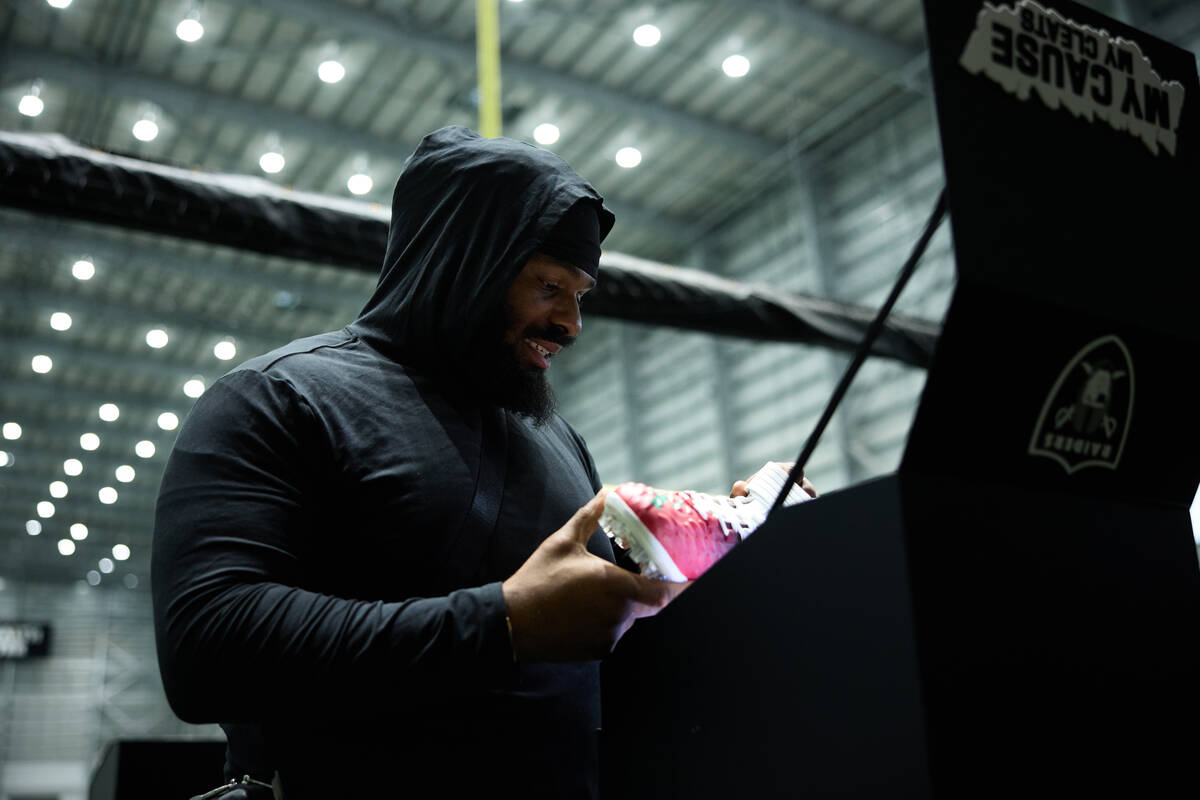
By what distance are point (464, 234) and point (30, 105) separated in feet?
35.9

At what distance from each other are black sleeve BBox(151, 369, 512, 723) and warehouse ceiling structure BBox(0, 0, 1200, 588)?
7.66 meters

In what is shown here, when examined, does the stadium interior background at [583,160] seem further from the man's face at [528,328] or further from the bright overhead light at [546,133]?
the man's face at [528,328]

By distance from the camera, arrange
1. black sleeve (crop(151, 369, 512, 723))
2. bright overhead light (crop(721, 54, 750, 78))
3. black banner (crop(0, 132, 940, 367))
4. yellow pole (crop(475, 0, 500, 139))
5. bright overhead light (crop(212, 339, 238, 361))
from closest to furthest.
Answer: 1. black sleeve (crop(151, 369, 512, 723))
2. black banner (crop(0, 132, 940, 367))
3. yellow pole (crop(475, 0, 500, 139))
4. bright overhead light (crop(721, 54, 750, 78))
5. bright overhead light (crop(212, 339, 238, 361))

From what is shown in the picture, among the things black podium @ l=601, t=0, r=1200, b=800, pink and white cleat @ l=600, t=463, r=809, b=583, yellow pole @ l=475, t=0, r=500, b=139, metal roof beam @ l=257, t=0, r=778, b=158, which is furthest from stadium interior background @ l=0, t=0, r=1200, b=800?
black podium @ l=601, t=0, r=1200, b=800

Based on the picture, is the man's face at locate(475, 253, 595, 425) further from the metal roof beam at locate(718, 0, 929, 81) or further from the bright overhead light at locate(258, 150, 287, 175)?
the bright overhead light at locate(258, 150, 287, 175)

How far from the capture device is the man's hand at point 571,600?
3.15 ft

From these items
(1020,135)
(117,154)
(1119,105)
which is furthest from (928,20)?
(117,154)

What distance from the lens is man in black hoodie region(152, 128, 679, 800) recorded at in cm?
96

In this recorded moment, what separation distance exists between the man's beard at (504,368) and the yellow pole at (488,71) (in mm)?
4414

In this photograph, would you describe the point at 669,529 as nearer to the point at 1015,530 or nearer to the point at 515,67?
the point at 1015,530

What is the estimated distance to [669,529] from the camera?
102 centimetres

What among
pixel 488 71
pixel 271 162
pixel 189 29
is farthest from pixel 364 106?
pixel 488 71

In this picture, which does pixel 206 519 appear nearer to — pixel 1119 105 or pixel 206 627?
pixel 206 627

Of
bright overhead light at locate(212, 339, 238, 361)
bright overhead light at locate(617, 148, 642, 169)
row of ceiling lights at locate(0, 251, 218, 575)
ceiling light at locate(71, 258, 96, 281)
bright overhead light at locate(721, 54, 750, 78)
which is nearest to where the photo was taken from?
bright overhead light at locate(721, 54, 750, 78)
